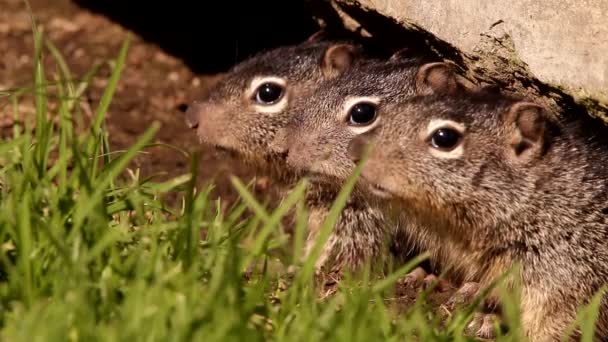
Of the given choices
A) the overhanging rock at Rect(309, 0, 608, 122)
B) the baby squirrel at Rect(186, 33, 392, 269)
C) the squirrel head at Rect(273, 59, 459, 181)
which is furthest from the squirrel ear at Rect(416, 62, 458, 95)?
the baby squirrel at Rect(186, 33, 392, 269)

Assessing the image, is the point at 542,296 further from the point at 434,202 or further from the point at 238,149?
the point at 238,149

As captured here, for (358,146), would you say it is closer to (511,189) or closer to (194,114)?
(511,189)

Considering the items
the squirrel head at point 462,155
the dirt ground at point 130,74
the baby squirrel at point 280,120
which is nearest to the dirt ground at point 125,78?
the dirt ground at point 130,74

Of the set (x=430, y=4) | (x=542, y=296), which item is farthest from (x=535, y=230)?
(x=430, y=4)

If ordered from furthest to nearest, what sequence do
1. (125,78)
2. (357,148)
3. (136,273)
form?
(125,78) → (357,148) → (136,273)

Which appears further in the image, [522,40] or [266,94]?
[266,94]

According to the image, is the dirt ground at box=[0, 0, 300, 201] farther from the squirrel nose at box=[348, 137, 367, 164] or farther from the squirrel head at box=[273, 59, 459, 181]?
the squirrel nose at box=[348, 137, 367, 164]

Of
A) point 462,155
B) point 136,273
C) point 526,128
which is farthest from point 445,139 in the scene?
point 136,273
